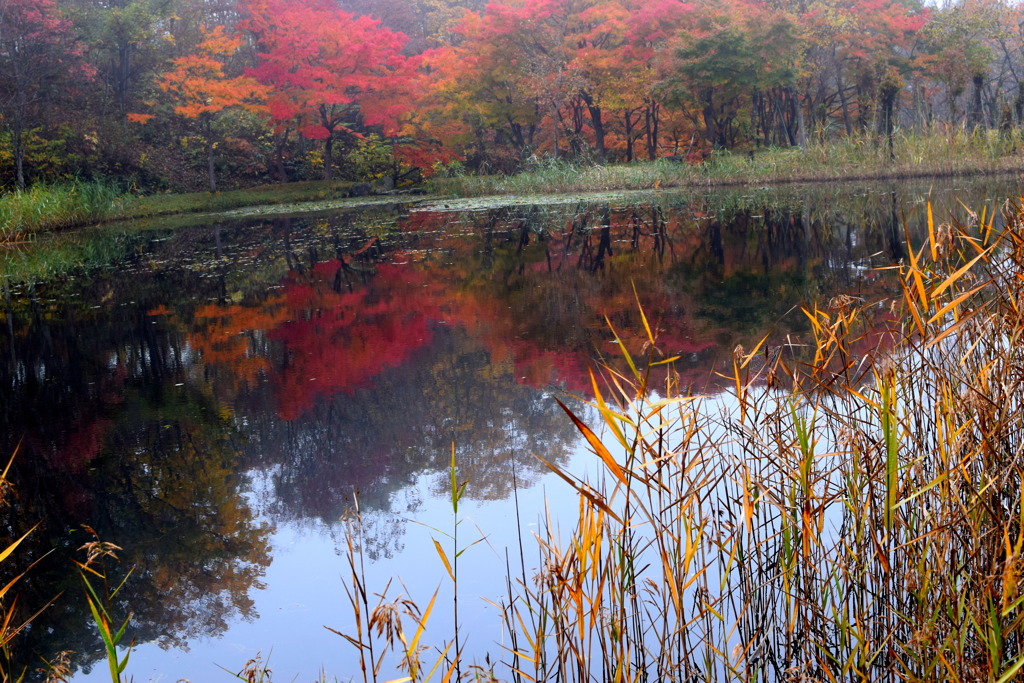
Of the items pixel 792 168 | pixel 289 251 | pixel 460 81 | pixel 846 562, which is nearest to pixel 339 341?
Result: pixel 846 562

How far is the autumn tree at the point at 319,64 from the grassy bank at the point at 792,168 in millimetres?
2930

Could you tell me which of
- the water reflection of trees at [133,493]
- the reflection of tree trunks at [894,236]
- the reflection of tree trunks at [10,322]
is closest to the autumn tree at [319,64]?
the reflection of tree trunks at [10,322]

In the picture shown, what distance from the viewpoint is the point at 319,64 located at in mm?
22156

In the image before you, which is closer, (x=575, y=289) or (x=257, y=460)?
(x=257, y=460)

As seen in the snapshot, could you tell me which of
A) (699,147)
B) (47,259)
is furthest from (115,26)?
(699,147)

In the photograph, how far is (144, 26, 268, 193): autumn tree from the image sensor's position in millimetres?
20609

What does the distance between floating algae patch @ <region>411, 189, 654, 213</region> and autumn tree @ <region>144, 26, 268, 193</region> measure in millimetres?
5354

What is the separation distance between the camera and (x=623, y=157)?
24703 mm

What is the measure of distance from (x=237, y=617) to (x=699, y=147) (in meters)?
22.3

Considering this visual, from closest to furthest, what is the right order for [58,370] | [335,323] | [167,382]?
[167,382] → [58,370] → [335,323]

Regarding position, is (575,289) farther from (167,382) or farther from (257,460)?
(257,460)

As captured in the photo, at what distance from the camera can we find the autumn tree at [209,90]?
2061 centimetres

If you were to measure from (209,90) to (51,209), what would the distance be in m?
6.16

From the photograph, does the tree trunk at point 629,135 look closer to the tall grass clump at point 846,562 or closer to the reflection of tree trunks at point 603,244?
the reflection of tree trunks at point 603,244
